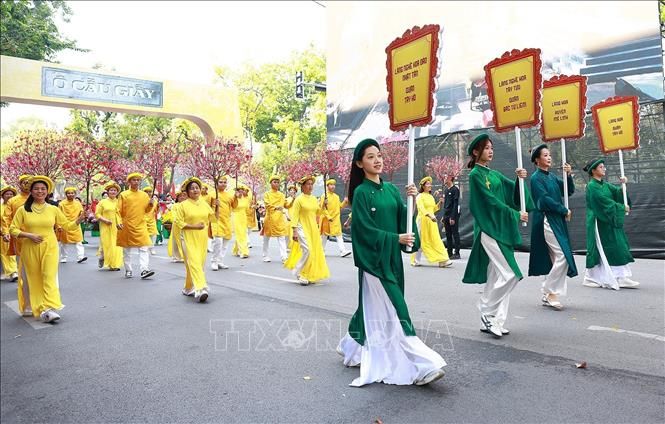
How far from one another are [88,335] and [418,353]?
3451mm

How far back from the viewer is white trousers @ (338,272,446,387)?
3338 mm

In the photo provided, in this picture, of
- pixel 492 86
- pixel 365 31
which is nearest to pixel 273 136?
pixel 365 31

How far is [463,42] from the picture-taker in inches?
834

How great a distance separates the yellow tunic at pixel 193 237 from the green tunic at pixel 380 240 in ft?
11.9

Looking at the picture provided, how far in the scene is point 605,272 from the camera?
23.1ft

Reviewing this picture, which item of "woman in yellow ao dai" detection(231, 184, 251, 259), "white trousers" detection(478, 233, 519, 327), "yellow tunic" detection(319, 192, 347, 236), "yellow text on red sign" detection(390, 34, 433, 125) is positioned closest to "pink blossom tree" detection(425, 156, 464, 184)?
"yellow tunic" detection(319, 192, 347, 236)

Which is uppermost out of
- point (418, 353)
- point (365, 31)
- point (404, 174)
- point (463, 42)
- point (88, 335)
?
point (365, 31)

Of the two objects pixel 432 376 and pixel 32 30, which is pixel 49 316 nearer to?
pixel 432 376

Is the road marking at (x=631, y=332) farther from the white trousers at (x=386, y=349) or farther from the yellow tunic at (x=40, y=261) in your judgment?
the yellow tunic at (x=40, y=261)

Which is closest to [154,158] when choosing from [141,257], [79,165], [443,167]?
[141,257]

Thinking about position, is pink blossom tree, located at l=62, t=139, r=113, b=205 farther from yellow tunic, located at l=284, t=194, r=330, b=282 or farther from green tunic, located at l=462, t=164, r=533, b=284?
green tunic, located at l=462, t=164, r=533, b=284

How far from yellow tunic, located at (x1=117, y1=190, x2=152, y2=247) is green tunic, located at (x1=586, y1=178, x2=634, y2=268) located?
721 cm

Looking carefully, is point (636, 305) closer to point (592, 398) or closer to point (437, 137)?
point (592, 398)

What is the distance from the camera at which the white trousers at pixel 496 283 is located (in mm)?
4500
